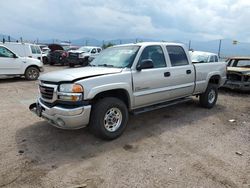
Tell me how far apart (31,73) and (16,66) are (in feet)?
2.99

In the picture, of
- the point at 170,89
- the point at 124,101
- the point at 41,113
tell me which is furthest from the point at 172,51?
the point at 41,113

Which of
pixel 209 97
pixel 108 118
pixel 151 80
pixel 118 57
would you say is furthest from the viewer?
pixel 209 97

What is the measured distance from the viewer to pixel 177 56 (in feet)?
19.7

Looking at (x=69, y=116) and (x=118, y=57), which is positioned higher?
(x=118, y=57)

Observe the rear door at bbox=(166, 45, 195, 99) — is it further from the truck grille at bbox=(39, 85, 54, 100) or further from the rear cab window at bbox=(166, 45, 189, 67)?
the truck grille at bbox=(39, 85, 54, 100)

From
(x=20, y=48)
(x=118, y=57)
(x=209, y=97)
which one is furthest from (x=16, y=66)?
(x=209, y=97)

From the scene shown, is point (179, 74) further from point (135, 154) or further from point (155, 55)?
point (135, 154)

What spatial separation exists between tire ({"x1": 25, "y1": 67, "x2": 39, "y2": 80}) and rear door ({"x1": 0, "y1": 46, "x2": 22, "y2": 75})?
0.55m

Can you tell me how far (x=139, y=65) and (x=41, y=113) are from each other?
2.14 metres

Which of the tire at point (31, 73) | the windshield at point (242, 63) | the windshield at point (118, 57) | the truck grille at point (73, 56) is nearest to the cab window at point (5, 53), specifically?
the tire at point (31, 73)

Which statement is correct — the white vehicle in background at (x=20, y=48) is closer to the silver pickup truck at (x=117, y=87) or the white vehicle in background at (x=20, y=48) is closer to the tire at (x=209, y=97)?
the silver pickup truck at (x=117, y=87)

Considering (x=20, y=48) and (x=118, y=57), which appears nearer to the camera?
(x=118, y=57)

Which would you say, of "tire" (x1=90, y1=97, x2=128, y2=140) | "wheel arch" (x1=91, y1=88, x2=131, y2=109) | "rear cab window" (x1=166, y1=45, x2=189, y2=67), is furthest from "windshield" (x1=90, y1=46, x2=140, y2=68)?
"rear cab window" (x1=166, y1=45, x2=189, y2=67)

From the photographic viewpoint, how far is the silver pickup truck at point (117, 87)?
161 inches
